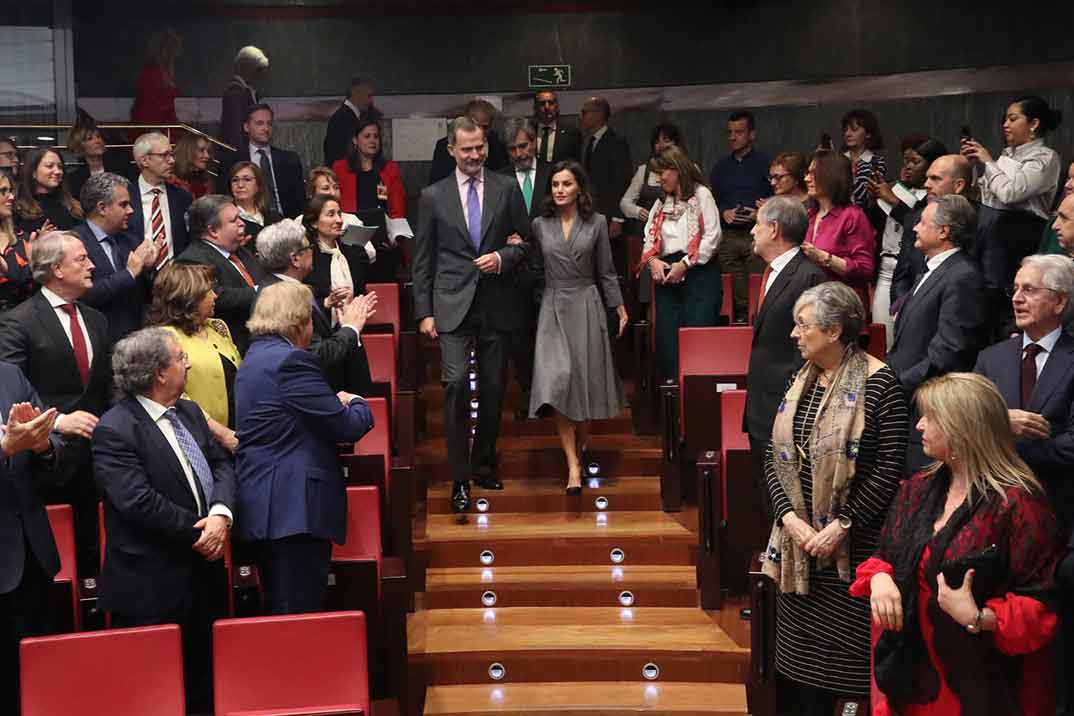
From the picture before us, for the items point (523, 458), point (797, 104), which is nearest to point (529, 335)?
point (523, 458)

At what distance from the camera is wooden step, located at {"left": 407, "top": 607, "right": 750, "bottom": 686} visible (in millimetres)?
3572

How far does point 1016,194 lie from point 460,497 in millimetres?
1906

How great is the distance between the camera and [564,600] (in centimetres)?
A: 391

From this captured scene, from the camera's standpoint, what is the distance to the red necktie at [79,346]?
3389 millimetres

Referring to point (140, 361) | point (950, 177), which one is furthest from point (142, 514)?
point (950, 177)

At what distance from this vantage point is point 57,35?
6.86m

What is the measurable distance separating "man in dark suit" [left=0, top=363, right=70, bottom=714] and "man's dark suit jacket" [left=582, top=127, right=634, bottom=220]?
3435 millimetres

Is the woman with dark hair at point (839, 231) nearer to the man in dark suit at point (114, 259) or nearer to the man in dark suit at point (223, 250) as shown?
the man in dark suit at point (223, 250)

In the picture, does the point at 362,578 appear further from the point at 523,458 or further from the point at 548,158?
the point at 548,158

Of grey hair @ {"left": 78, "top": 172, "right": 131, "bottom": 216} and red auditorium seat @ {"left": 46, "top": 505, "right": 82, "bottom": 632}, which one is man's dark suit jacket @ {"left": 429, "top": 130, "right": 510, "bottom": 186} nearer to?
grey hair @ {"left": 78, "top": 172, "right": 131, "bottom": 216}

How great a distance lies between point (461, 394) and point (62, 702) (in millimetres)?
1808

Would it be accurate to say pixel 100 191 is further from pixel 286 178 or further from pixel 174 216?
pixel 286 178

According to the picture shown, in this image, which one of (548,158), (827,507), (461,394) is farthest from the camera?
(548,158)

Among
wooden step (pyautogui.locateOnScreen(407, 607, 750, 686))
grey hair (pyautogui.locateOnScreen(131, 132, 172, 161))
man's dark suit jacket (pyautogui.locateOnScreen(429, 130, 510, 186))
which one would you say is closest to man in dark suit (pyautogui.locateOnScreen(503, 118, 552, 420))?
man's dark suit jacket (pyautogui.locateOnScreen(429, 130, 510, 186))
